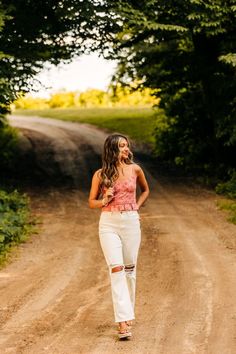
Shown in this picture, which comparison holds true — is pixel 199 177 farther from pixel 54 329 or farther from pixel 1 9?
pixel 54 329

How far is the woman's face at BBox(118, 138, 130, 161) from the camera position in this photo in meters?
8.10

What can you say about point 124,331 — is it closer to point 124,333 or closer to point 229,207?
point 124,333

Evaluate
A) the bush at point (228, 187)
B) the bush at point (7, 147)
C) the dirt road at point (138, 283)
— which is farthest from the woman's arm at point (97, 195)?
the bush at point (7, 147)

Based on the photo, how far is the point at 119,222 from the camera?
318 inches

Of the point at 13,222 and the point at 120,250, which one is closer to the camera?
the point at 120,250

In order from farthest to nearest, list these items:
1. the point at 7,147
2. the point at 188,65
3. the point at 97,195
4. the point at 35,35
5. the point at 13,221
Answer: the point at 7,147, the point at 188,65, the point at 35,35, the point at 13,221, the point at 97,195

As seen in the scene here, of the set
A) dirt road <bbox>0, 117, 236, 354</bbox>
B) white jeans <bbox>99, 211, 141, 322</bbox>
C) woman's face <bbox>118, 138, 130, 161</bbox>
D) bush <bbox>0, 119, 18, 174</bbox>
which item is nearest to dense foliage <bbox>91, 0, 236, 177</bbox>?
dirt road <bbox>0, 117, 236, 354</bbox>

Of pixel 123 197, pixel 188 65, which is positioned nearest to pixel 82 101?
pixel 188 65

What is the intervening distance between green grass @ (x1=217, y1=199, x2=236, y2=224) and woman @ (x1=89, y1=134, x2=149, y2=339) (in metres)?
8.76

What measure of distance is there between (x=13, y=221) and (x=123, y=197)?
26.0 feet

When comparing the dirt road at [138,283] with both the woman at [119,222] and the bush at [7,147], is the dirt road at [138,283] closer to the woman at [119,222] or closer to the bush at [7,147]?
the woman at [119,222]

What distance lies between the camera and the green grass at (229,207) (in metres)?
16.8

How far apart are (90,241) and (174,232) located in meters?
1.91

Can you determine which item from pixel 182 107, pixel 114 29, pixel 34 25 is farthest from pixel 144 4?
pixel 182 107
